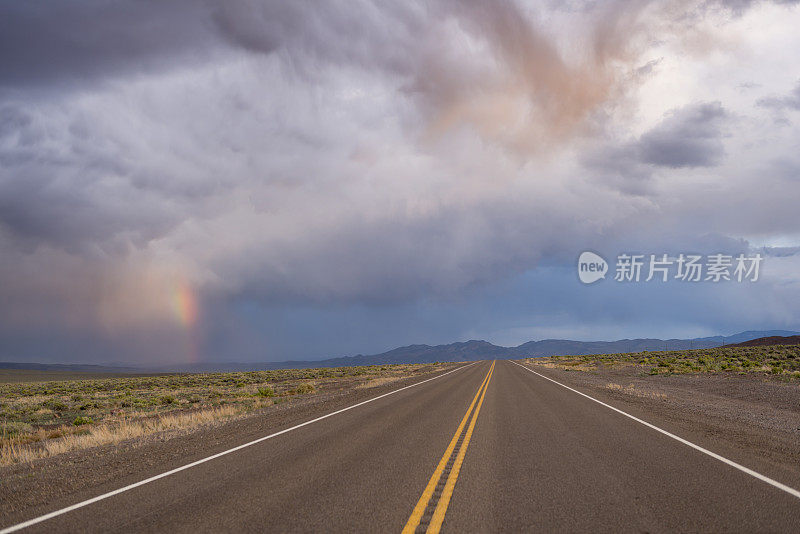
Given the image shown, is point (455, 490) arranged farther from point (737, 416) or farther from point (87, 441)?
point (737, 416)

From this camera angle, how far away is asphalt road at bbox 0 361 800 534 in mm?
5543

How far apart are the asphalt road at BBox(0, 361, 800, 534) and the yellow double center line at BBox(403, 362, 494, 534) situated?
2 cm

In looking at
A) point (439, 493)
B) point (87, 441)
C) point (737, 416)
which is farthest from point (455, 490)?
point (737, 416)

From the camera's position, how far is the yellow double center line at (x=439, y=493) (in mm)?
5355

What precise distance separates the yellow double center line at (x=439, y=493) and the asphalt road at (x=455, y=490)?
0.02 m

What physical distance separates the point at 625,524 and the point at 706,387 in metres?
25.0

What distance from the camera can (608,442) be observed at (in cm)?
1024

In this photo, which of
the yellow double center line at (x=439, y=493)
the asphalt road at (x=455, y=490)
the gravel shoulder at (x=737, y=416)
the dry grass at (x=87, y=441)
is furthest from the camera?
the dry grass at (x=87, y=441)

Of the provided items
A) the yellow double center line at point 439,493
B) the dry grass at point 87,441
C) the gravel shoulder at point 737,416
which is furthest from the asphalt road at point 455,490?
the dry grass at point 87,441

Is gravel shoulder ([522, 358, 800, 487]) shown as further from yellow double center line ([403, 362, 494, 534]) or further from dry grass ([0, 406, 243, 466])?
dry grass ([0, 406, 243, 466])

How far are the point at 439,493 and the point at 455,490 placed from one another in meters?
0.28

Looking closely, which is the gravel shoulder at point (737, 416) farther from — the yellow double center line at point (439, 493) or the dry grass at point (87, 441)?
the dry grass at point (87, 441)

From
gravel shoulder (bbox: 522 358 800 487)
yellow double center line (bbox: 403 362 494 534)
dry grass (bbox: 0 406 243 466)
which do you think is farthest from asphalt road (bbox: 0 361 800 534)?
dry grass (bbox: 0 406 243 466)

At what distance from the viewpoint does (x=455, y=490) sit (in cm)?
671
